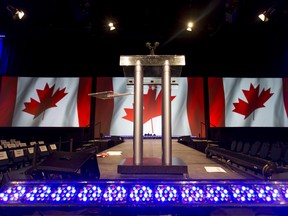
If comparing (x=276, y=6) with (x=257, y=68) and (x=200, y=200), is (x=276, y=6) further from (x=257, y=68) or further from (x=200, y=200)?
(x=200, y=200)

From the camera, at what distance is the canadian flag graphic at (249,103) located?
681 cm

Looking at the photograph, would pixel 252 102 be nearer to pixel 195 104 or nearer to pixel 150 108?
pixel 195 104

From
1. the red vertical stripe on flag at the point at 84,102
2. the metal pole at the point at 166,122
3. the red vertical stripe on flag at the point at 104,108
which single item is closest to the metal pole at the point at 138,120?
the metal pole at the point at 166,122

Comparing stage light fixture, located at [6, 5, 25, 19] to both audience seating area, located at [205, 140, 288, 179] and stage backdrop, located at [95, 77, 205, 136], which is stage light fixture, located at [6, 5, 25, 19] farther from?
audience seating area, located at [205, 140, 288, 179]

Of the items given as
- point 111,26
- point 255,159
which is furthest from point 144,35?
point 255,159

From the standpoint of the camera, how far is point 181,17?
17.2ft

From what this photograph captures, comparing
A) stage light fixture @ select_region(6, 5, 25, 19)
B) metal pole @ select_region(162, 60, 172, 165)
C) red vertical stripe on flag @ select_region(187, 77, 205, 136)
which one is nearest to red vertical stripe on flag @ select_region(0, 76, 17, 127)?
stage light fixture @ select_region(6, 5, 25, 19)

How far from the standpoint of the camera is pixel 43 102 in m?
7.00

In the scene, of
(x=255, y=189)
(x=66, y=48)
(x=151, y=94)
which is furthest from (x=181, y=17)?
(x=255, y=189)

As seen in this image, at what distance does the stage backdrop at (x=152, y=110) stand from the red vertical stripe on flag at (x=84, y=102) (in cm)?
33

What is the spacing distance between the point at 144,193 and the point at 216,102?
684cm

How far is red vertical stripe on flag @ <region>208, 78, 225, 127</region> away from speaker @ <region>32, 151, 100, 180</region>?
6420mm

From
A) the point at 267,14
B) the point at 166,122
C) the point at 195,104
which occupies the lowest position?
the point at 166,122

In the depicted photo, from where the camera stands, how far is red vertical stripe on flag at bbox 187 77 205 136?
22.9 ft
